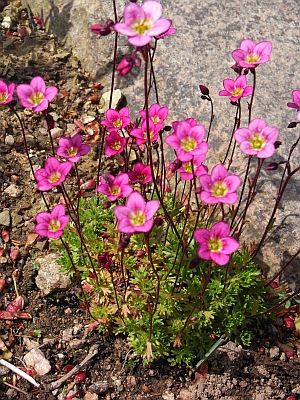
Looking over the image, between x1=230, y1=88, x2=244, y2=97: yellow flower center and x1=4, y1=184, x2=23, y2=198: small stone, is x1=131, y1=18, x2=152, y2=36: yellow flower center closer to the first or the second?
x1=230, y1=88, x2=244, y2=97: yellow flower center

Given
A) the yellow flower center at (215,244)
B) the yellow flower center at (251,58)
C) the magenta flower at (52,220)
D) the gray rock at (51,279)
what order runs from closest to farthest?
the yellow flower center at (215,244) < the magenta flower at (52,220) < the yellow flower center at (251,58) < the gray rock at (51,279)

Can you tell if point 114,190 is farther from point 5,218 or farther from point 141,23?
point 5,218

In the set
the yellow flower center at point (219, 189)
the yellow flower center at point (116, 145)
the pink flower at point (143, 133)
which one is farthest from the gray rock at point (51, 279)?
the yellow flower center at point (219, 189)

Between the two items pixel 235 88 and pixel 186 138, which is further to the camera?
pixel 235 88

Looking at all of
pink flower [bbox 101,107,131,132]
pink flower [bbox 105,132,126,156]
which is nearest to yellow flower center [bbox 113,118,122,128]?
pink flower [bbox 101,107,131,132]

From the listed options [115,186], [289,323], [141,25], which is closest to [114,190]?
[115,186]

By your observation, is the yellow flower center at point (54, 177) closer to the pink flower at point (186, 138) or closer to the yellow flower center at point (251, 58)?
the pink flower at point (186, 138)
